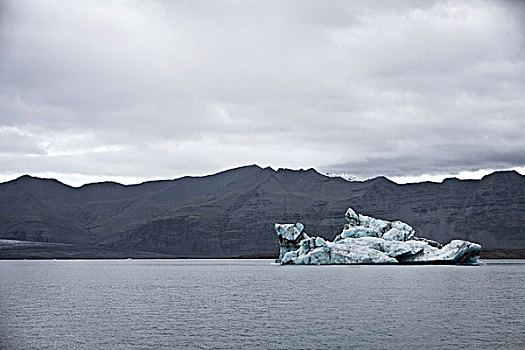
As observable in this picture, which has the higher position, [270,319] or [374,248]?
[374,248]

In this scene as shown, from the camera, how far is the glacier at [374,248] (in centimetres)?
12481

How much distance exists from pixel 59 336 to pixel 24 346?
386 cm

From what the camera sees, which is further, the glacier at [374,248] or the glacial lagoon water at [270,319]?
the glacier at [374,248]

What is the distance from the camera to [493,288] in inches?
3046

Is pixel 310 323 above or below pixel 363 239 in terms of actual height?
below

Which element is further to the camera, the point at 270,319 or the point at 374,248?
the point at 374,248

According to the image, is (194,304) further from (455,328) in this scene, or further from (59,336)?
(455,328)

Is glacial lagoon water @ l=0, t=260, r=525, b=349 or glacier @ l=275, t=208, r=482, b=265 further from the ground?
glacier @ l=275, t=208, r=482, b=265

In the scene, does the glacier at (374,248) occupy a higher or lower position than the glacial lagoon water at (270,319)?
higher

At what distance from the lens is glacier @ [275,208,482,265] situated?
4914 inches

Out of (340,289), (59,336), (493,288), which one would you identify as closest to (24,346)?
(59,336)

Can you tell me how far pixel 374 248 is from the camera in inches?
5084

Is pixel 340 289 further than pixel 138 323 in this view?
Yes

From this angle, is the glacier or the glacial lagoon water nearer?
the glacial lagoon water
